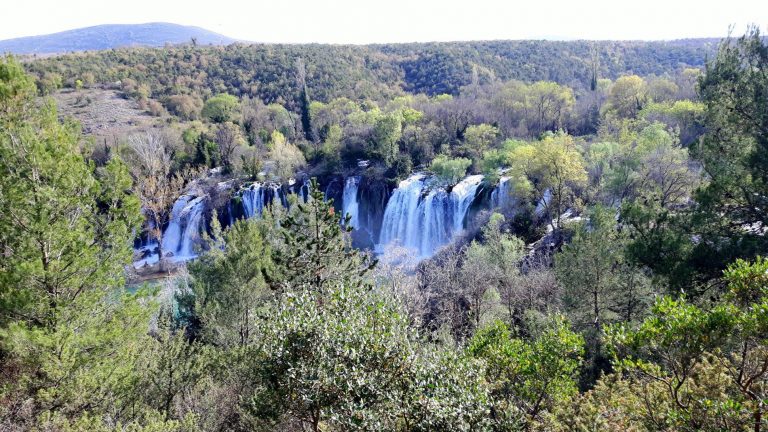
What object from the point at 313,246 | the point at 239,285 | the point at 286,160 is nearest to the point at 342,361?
the point at 313,246

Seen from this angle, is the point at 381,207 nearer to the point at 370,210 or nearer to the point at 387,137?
the point at 370,210

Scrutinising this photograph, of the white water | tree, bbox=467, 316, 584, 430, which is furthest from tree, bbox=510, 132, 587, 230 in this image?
tree, bbox=467, 316, 584, 430

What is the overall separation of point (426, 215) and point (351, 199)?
842 centimetres

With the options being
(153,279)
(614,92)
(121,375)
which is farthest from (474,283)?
(614,92)

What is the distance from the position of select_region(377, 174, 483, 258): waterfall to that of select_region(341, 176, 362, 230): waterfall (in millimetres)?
3920

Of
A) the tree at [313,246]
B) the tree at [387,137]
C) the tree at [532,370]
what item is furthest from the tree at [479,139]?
the tree at [532,370]

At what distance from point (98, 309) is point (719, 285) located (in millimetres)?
13506

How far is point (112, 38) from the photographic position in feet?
485

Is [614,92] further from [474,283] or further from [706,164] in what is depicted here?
[706,164]

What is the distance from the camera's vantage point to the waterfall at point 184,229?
128ft

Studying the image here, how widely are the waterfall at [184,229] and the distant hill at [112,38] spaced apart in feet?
366

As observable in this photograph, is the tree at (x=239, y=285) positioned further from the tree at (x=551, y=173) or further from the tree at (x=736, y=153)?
the tree at (x=551, y=173)

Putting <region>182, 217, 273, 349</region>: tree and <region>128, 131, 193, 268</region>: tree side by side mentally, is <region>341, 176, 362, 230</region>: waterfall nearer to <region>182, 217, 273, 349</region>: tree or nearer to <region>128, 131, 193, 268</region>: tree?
<region>128, 131, 193, 268</region>: tree

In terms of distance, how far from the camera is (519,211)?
28.6 m
